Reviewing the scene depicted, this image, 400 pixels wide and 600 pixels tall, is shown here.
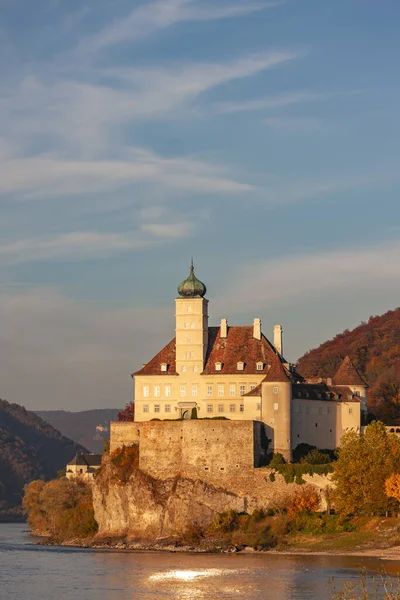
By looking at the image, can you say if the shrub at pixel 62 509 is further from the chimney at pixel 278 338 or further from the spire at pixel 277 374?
the chimney at pixel 278 338

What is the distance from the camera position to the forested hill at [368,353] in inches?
5468

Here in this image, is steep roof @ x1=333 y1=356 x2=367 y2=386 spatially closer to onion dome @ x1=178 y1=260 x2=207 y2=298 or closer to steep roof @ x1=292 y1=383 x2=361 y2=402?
steep roof @ x1=292 y1=383 x2=361 y2=402

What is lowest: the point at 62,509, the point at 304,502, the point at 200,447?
the point at 62,509

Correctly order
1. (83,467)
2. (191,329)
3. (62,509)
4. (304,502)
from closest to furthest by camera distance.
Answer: (304,502)
(191,329)
(62,509)
(83,467)

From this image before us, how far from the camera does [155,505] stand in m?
85.5

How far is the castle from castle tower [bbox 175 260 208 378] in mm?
73

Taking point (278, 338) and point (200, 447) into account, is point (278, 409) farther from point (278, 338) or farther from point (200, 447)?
point (278, 338)

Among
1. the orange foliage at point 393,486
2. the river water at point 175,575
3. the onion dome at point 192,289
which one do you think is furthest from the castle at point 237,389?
the river water at point 175,575

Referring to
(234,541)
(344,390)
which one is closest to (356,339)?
(344,390)

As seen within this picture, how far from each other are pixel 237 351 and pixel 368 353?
64.4 m

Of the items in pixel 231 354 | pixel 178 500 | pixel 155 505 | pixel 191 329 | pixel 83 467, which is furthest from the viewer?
pixel 83 467

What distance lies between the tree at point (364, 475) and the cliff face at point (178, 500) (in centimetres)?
314

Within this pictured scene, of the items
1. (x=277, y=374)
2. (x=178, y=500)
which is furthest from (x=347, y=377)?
(x=178, y=500)

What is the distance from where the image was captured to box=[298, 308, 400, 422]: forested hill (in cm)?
13888
